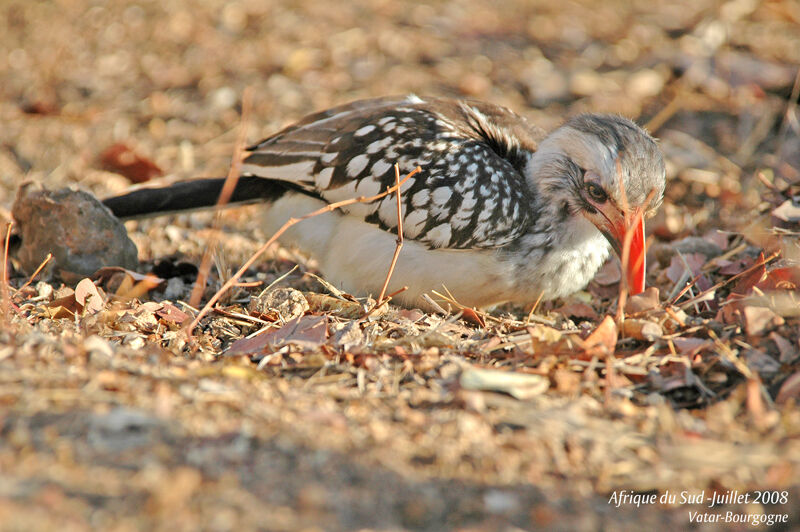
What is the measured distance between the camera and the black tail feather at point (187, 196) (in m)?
3.67

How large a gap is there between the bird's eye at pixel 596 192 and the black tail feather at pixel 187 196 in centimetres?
142

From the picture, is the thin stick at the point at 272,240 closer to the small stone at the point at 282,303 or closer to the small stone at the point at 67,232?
the small stone at the point at 282,303

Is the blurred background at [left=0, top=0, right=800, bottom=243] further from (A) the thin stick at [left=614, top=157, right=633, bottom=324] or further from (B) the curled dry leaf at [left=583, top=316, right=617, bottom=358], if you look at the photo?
(B) the curled dry leaf at [left=583, top=316, right=617, bottom=358]

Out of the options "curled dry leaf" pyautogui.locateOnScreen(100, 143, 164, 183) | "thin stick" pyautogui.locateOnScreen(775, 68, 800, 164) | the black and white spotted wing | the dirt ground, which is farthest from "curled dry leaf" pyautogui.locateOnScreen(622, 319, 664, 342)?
"curled dry leaf" pyautogui.locateOnScreen(100, 143, 164, 183)

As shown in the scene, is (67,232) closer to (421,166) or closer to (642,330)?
(421,166)

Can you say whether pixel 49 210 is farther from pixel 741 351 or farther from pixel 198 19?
pixel 198 19

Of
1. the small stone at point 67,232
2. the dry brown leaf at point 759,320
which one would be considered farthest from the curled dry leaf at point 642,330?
the small stone at point 67,232

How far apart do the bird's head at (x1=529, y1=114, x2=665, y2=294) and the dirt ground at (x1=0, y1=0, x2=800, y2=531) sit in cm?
37

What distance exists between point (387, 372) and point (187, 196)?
171cm

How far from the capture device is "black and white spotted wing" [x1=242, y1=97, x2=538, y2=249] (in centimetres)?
322

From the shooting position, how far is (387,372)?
8.03 feet

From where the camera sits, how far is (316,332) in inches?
108

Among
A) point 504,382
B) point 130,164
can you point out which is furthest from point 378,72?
point 504,382

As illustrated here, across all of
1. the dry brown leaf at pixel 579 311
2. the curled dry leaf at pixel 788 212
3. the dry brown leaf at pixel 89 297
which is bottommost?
the dry brown leaf at pixel 579 311
